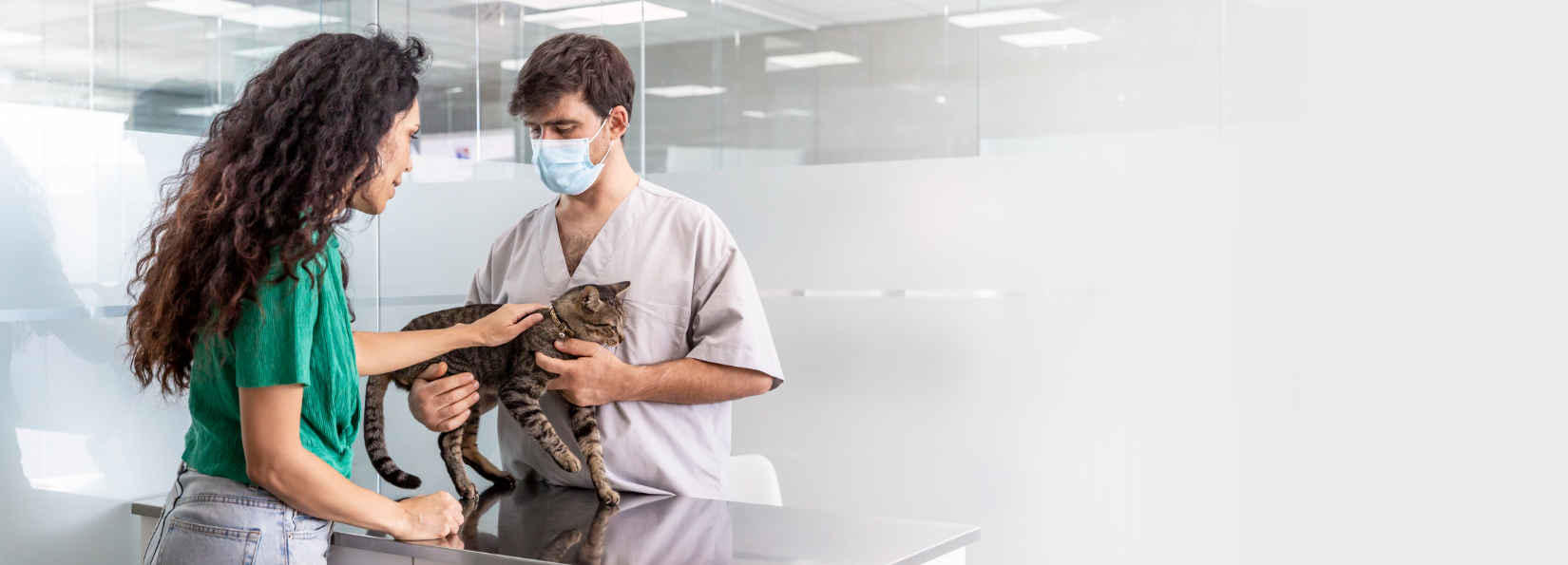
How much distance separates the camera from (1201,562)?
2.39m

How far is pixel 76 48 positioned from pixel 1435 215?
2.61 metres

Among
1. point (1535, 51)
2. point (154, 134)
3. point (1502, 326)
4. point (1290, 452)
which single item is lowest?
point (1290, 452)

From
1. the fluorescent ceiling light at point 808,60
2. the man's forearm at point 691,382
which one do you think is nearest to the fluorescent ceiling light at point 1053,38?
the fluorescent ceiling light at point 808,60

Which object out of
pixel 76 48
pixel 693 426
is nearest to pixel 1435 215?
pixel 693 426

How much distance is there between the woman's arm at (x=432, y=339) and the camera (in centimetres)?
156

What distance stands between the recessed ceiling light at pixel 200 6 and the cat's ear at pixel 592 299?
1198 millimetres

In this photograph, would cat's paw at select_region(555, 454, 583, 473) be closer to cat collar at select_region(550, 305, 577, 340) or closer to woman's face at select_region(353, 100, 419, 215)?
cat collar at select_region(550, 305, 577, 340)

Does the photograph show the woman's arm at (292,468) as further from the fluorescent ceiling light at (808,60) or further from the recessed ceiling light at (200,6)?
the fluorescent ceiling light at (808,60)

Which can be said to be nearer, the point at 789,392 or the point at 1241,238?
the point at 1241,238

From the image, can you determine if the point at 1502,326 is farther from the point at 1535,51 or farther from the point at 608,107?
the point at 608,107

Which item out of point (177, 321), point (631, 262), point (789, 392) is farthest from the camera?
point (789, 392)

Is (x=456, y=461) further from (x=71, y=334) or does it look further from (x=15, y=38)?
(x=15, y=38)

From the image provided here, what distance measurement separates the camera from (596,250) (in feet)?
6.13

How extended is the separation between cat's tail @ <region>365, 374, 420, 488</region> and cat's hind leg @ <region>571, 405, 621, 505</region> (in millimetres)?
293
